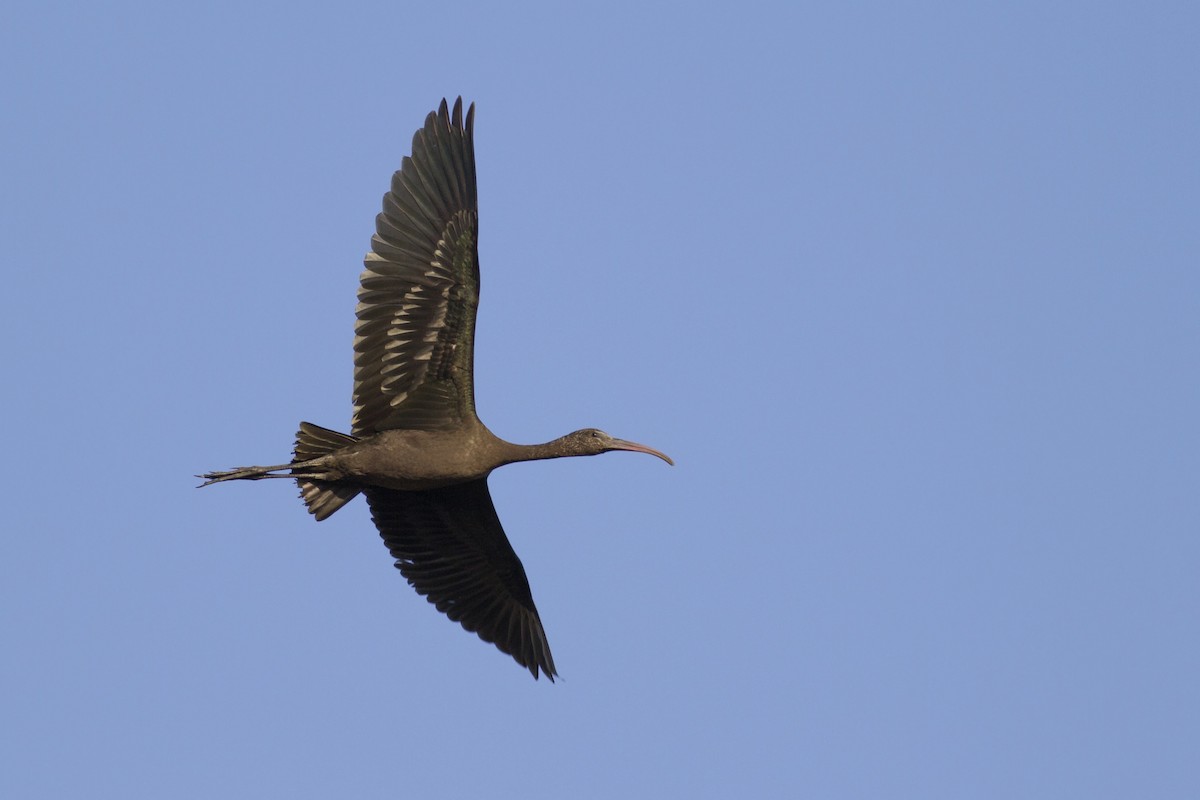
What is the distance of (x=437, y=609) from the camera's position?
62.5ft

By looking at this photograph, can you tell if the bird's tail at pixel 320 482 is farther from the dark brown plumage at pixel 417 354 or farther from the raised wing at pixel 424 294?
the raised wing at pixel 424 294

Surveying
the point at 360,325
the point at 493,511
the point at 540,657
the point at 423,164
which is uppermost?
the point at 423,164

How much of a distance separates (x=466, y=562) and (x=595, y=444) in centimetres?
218

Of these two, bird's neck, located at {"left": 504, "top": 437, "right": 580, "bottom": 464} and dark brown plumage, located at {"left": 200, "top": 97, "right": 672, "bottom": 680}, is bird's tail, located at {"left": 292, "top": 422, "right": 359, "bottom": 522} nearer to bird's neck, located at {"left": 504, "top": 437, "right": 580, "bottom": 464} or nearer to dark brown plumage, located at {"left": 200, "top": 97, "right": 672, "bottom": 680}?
dark brown plumage, located at {"left": 200, "top": 97, "right": 672, "bottom": 680}

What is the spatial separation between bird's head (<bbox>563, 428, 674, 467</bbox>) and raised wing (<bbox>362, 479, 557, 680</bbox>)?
1036 mm

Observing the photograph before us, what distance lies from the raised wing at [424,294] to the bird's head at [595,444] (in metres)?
1.46

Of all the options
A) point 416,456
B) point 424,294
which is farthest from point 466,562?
point 424,294

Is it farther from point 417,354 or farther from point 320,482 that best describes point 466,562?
point 417,354

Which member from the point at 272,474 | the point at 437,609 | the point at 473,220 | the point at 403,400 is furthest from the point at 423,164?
the point at 437,609

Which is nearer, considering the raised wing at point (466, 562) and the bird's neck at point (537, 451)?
the bird's neck at point (537, 451)

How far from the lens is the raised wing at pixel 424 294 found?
1664cm

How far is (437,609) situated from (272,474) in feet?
9.60

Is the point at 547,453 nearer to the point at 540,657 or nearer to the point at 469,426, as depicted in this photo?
the point at 469,426

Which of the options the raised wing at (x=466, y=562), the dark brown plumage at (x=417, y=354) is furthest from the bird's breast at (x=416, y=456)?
the raised wing at (x=466, y=562)
